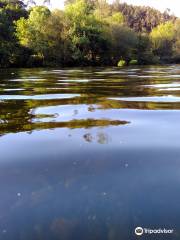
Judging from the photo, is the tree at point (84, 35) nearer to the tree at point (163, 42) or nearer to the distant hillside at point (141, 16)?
the tree at point (163, 42)

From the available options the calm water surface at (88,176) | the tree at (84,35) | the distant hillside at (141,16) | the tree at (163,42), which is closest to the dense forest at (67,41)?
the tree at (84,35)

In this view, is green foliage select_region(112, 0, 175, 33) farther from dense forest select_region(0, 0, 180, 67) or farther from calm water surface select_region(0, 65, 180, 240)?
calm water surface select_region(0, 65, 180, 240)

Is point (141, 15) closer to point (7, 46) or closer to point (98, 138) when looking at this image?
point (7, 46)

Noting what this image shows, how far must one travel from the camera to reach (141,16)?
125625mm

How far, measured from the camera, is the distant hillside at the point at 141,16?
4733 inches

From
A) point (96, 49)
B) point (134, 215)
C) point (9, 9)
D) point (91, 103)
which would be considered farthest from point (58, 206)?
point (9, 9)

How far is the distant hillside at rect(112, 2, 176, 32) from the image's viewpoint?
120 meters

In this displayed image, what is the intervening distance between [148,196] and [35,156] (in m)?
1.15

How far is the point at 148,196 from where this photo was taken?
6.81ft

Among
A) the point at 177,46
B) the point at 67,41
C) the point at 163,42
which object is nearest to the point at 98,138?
the point at 67,41

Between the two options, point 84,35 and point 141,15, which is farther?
point 141,15

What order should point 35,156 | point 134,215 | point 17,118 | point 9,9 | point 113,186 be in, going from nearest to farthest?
1. point 134,215
2. point 113,186
3. point 35,156
4. point 17,118
5. point 9,9

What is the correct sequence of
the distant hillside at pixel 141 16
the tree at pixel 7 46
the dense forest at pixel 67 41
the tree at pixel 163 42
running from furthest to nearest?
the distant hillside at pixel 141 16 < the tree at pixel 163 42 < the dense forest at pixel 67 41 < the tree at pixel 7 46

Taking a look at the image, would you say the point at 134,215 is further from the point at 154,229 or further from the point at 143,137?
the point at 143,137
